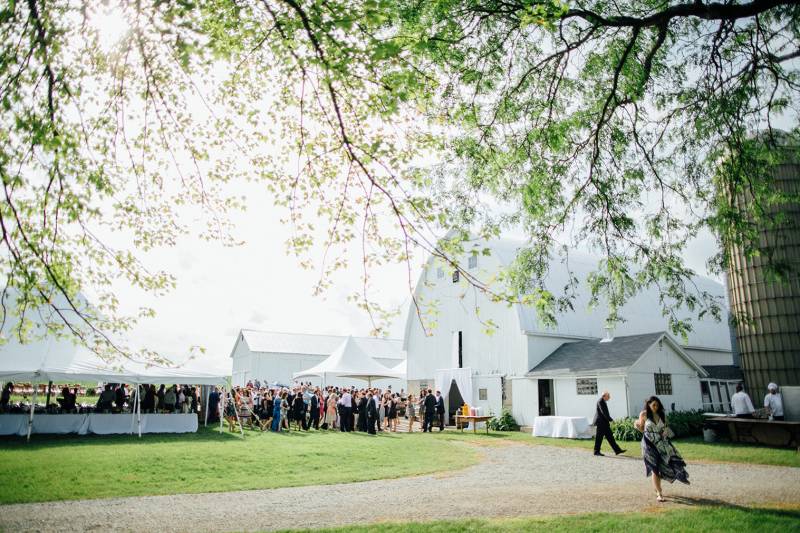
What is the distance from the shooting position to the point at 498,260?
27.0 metres

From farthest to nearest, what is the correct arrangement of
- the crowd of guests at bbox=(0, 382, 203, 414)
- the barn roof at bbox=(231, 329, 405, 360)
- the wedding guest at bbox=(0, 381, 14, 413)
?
the barn roof at bbox=(231, 329, 405, 360)
the crowd of guests at bbox=(0, 382, 203, 414)
the wedding guest at bbox=(0, 381, 14, 413)

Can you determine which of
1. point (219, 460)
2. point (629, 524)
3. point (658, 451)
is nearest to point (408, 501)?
point (629, 524)

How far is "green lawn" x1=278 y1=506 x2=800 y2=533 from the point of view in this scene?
21.4 feet

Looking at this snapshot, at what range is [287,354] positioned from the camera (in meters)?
46.5

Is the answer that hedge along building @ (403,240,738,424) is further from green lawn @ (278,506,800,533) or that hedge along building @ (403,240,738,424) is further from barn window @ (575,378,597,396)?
green lawn @ (278,506,800,533)

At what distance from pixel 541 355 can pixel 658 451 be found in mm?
17387

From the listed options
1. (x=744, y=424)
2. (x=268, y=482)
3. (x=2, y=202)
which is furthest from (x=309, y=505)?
(x=744, y=424)

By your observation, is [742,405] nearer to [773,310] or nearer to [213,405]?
[773,310]

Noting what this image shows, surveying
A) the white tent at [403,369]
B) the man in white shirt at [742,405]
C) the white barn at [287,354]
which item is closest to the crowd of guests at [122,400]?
the white tent at [403,369]

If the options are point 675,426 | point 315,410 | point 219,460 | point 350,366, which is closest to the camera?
point 219,460

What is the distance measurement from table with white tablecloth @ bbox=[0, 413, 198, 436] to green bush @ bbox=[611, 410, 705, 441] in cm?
1565

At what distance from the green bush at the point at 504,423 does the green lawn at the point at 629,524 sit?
58.6 ft

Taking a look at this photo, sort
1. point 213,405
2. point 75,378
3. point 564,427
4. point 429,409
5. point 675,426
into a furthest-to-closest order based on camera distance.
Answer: point 213,405 → point 429,409 → point 564,427 → point 675,426 → point 75,378

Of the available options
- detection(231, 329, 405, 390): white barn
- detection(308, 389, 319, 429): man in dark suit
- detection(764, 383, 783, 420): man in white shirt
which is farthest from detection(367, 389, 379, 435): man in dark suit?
detection(231, 329, 405, 390): white barn
